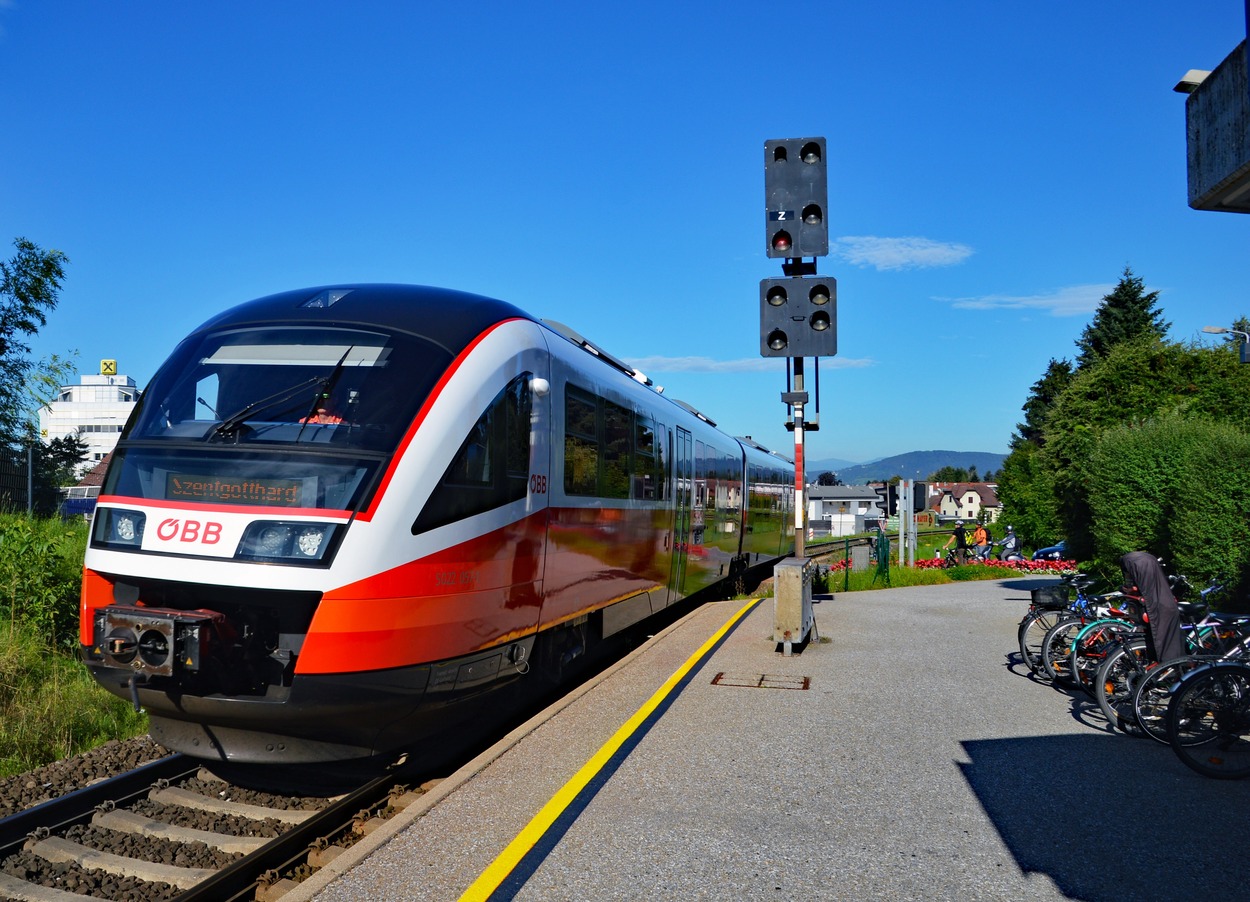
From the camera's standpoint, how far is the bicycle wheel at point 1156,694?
7.21m

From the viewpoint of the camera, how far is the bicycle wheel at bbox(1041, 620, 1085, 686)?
9.58 metres

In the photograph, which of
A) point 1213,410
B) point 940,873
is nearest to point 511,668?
point 940,873

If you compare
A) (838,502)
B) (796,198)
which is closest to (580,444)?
(796,198)

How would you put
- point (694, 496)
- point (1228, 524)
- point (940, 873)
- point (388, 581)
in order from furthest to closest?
point (694, 496), point (1228, 524), point (388, 581), point (940, 873)

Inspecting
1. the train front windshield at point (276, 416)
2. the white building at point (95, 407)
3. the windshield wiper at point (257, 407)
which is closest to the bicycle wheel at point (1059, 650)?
the train front windshield at point (276, 416)

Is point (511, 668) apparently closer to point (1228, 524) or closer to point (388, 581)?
point (388, 581)

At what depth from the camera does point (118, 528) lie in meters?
6.10

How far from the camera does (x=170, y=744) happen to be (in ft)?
19.6

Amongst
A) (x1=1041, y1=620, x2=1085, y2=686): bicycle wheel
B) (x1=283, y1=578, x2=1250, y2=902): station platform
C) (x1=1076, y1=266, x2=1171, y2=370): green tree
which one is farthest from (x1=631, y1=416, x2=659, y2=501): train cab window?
(x1=1076, y1=266, x2=1171, y2=370): green tree

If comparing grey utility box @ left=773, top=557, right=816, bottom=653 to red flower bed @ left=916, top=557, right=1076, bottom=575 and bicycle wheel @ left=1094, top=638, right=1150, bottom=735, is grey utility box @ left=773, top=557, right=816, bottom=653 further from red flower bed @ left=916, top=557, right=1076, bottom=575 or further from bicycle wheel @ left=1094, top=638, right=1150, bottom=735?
red flower bed @ left=916, top=557, right=1076, bottom=575

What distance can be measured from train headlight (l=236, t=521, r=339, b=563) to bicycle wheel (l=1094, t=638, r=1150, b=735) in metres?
5.95

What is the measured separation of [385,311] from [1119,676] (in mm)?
6268

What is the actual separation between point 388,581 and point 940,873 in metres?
3.18

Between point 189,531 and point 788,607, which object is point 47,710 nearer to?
point 189,531
